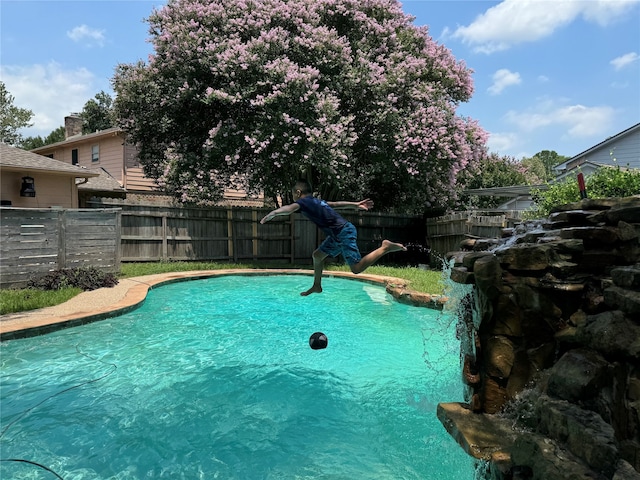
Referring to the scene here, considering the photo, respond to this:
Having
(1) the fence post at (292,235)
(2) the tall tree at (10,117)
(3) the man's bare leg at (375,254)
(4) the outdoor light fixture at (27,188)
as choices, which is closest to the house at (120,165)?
(4) the outdoor light fixture at (27,188)

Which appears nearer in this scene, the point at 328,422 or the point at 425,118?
the point at 328,422

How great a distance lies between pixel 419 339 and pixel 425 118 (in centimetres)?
850

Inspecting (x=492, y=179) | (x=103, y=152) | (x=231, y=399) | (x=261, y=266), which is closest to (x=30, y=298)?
(x=231, y=399)

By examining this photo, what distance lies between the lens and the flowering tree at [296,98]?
12.0 metres

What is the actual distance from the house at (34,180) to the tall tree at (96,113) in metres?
18.8

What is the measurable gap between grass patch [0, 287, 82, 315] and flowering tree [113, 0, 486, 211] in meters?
6.38

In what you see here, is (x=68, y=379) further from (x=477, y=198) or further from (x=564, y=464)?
(x=477, y=198)

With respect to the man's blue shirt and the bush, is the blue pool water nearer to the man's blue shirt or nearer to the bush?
the man's blue shirt

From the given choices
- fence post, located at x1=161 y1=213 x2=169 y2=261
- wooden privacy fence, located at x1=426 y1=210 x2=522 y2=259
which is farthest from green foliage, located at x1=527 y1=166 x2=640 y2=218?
fence post, located at x1=161 y1=213 x2=169 y2=261

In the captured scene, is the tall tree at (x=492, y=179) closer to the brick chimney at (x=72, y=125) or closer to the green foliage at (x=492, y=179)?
the green foliage at (x=492, y=179)

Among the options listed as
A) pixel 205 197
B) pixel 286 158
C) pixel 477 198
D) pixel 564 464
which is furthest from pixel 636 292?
pixel 477 198

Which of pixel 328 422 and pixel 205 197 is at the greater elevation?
pixel 205 197

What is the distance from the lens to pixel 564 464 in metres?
2.03

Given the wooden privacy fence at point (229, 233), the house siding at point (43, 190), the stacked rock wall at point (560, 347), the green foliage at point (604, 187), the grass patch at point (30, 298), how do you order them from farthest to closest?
the house siding at point (43, 190), the wooden privacy fence at point (229, 233), the green foliage at point (604, 187), the grass patch at point (30, 298), the stacked rock wall at point (560, 347)
